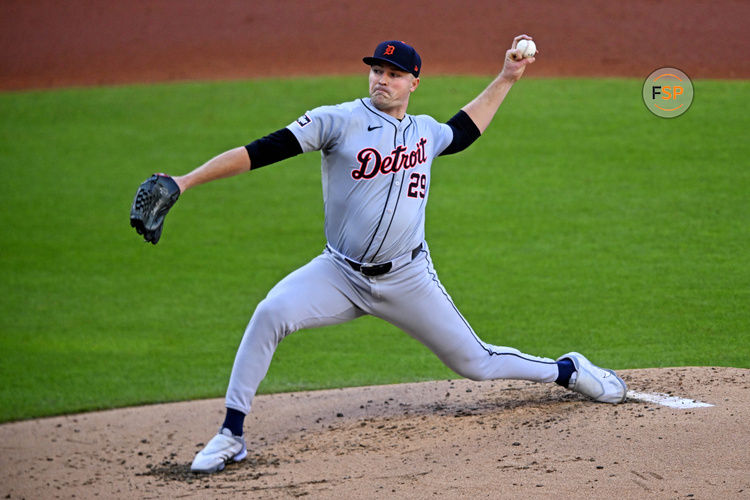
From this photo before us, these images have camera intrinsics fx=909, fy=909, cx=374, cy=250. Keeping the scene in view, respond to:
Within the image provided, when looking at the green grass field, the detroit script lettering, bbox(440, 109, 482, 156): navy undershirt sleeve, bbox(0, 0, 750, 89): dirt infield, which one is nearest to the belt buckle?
the detroit script lettering

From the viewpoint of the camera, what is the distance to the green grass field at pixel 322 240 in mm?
6438

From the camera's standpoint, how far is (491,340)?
6.52 m

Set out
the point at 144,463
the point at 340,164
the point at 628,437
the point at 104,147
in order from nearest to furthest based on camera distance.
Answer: the point at 628,437, the point at 340,164, the point at 144,463, the point at 104,147

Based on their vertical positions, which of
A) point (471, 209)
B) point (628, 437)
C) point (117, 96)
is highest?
point (117, 96)

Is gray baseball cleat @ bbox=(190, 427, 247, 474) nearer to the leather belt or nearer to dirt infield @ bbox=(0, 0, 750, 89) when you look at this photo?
the leather belt

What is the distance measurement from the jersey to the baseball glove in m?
0.73

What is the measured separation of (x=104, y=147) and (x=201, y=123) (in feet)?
4.51

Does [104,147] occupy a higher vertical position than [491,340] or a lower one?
higher

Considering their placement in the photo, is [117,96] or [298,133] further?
[117,96]

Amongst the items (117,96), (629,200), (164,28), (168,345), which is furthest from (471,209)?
(164,28)

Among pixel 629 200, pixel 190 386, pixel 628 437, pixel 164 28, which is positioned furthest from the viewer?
pixel 164 28

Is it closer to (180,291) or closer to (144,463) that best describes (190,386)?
(144,463)

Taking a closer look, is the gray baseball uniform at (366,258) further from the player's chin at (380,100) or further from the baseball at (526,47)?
the baseball at (526,47)

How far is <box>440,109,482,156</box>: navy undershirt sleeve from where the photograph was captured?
461cm
